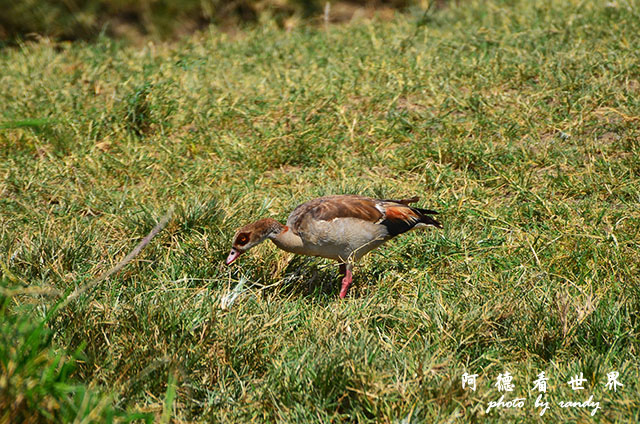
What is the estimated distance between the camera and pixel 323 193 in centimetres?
606

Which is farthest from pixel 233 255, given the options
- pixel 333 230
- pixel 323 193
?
pixel 323 193

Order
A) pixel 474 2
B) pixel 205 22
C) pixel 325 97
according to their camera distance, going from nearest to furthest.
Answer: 1. pixel 325 97
2. pixel 474 2
3. pixel 205 22

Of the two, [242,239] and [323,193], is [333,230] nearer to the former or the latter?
[242,239]

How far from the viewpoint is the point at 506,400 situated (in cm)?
356

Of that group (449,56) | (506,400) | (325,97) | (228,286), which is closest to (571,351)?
(506,400)

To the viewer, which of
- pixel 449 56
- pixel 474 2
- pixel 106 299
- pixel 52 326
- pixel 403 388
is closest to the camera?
pixel 403 388

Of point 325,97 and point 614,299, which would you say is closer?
point 614,299

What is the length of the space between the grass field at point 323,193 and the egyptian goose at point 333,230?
9.2 inches

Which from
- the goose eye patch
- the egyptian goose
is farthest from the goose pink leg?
the goose eye patch

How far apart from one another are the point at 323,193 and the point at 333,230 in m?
1.37

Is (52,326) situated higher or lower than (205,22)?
higher

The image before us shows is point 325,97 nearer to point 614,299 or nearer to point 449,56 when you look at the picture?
point 449,56

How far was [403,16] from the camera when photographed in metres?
9.93

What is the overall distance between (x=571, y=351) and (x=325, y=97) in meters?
4.07
